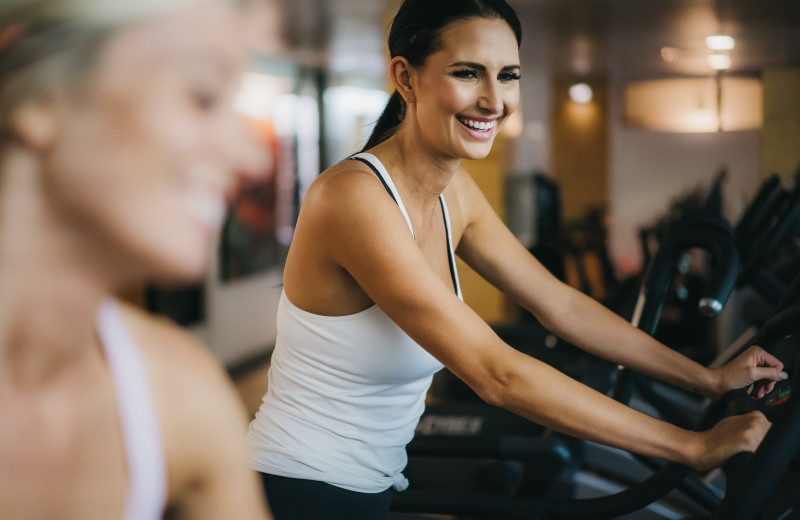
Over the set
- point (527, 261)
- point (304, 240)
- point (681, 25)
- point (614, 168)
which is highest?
point (681, 25)

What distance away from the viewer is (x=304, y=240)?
120 cm

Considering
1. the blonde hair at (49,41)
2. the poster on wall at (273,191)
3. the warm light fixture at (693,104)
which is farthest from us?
the warm light fixture at (693,104)

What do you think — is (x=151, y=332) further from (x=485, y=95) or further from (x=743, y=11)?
(x=743, y=11)

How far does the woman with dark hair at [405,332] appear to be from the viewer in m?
1.05

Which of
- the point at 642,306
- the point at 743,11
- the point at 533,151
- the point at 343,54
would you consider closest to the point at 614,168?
the point at 533,151

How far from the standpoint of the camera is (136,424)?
41 cm

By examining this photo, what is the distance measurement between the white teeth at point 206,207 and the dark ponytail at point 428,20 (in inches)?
38.3

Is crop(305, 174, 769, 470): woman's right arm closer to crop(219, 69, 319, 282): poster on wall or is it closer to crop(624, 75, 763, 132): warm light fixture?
crop(219, 69, 319, 282): poster on wall

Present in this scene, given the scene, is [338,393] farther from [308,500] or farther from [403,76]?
[403,76]

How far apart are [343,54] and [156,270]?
7.20m

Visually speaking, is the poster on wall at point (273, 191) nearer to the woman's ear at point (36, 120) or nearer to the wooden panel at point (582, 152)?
the wooden panel at point (582, 152)

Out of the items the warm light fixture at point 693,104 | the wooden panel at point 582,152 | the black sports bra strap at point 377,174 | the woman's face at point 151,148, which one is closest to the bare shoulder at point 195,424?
the woman's face at point 151,148

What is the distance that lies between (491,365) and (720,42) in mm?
5590

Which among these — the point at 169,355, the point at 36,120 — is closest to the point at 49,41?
the point at 36,120
